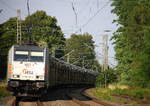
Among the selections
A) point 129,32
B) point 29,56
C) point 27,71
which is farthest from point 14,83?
point 129,32

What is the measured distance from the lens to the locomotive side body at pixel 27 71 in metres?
17.8

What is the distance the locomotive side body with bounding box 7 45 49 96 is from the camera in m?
17.8

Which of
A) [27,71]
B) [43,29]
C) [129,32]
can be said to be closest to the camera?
[27,71]

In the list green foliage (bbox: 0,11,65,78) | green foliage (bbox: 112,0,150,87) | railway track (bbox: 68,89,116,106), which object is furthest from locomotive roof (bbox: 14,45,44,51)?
green foliage (bbox: 0,11,65,78)

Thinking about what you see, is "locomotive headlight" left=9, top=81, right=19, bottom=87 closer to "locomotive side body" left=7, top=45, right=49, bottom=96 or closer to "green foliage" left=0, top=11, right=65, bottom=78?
"locomotive side body" left=7, top=45, right=49, bottom=96

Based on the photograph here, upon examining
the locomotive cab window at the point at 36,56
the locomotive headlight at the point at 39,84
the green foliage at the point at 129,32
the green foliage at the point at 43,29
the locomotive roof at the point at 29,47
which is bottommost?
the locomotive headlight at the point at 39,84

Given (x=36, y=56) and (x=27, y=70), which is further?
(x=36, y=56)

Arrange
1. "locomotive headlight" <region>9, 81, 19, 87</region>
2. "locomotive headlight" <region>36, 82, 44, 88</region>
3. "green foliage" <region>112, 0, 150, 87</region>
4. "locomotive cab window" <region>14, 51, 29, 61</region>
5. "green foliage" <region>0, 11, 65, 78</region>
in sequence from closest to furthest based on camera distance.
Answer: "locomotive headlight" <region>9, 81, 19, 87</region>
"locomotive headlight" <region>36, 82, 44, 88</region>
"locomotive cab window" <region>14, 51, 29, 61</region>
"green foliage" <region>112, 0, 150, 87</region>
"green foliage" <region>0, 11, 65, 78</region>

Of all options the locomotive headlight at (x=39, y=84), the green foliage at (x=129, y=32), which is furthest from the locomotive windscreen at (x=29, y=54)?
the green foliage at (x=129, y=32)

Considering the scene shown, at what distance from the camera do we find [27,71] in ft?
58.7

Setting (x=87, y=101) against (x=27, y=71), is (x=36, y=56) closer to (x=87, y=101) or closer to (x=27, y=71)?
(x=27, y=71)

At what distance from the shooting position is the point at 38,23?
60281 mm

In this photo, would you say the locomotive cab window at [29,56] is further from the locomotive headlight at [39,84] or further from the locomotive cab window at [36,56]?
the locomotive headlight at [39,84]

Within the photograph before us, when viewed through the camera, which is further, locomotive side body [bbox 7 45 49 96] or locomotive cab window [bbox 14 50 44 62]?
locomotive cab window [bbox 14 50 44 62]
